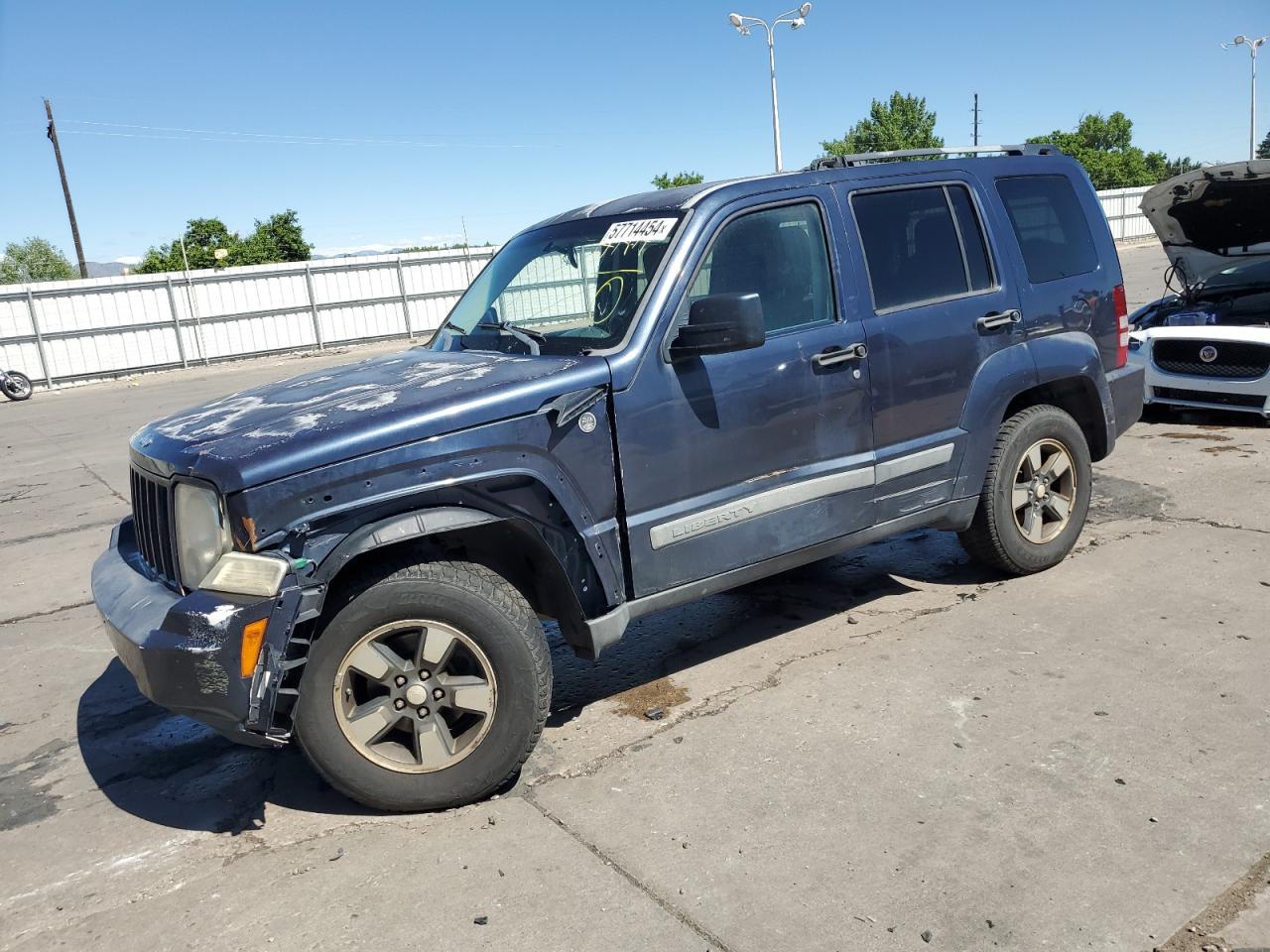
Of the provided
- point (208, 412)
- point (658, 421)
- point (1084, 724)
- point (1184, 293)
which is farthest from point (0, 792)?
point (1184, 293)

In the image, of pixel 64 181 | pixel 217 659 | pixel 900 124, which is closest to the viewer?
pixel 217 659

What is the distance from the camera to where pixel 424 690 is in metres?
3.21

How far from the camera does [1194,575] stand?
4.96m

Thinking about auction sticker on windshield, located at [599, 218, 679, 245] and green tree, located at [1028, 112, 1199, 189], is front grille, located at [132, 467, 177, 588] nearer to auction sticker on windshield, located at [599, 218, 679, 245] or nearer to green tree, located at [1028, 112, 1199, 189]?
auction sticker on windshield, located at [599, 218, 679, 245]

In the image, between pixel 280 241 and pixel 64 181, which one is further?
pixel 280 241

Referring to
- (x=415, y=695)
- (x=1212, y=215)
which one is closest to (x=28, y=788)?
(x=415, y=695)

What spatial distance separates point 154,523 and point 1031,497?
13.1 ft

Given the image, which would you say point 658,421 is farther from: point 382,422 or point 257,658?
point 257,658

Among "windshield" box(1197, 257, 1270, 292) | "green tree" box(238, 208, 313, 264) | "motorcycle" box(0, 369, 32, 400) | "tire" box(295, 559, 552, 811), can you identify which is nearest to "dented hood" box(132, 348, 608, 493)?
"tire" box(295, 559, 552, 811)

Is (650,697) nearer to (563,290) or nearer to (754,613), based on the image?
(754,613)

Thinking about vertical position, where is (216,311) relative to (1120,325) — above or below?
above

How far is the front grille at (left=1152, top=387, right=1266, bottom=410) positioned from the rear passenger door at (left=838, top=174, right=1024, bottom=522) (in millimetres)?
4463

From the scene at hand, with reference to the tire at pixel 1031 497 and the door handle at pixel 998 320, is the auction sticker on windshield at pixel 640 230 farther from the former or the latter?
the tire at pixel 1031 497

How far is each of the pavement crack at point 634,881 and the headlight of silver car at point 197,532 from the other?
1.29 meters
